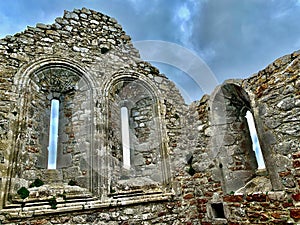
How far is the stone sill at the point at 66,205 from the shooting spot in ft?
10.0

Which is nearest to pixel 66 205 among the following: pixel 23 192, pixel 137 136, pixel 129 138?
pixel 23 192

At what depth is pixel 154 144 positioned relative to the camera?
489 centimetres

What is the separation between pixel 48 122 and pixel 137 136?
6.23ft

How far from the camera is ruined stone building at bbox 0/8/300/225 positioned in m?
3.29

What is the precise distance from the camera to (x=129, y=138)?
5.04m

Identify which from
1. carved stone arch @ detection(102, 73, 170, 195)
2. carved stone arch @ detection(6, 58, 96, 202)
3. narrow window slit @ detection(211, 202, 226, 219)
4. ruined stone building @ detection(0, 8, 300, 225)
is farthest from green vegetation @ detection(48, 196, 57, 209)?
narrow window slit @ detection(211, 202, 226, 219)

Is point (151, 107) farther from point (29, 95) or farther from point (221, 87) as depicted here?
point (29, 95)

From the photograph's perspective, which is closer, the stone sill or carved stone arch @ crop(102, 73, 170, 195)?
the stone sill

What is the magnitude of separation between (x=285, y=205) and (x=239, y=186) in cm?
103

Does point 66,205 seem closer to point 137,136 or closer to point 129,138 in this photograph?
point 129,138

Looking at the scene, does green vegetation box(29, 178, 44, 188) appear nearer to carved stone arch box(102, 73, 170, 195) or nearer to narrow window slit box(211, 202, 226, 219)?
carved stone arch box(102, 73, 170, 195)

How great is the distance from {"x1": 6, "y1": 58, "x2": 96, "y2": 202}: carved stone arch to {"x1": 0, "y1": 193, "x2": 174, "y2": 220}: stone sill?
0.31 meters

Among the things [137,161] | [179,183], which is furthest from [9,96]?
[179,183]

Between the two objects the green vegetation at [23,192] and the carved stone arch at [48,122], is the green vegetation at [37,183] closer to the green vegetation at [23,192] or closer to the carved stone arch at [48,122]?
the carved stone arch at [48,122]
